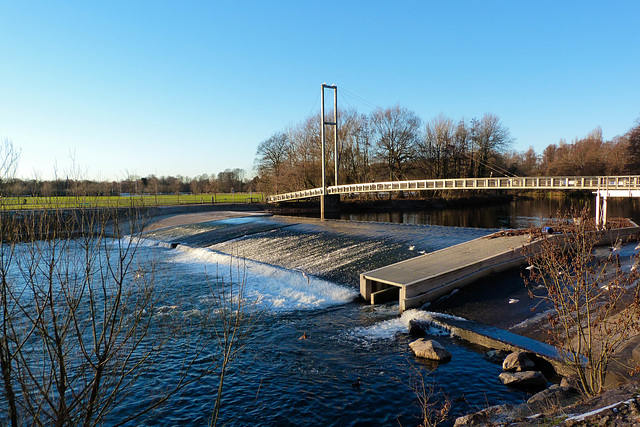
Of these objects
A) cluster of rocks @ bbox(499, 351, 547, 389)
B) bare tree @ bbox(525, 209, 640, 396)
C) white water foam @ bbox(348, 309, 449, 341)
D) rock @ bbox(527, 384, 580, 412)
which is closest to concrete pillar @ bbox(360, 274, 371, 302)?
white water foam @ bbox(348, 309, 449, 341)

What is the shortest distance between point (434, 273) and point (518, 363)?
4495 mm

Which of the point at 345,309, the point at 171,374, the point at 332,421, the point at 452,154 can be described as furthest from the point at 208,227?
the point at 452,154

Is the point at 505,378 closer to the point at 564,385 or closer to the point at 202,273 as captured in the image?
the point at 564,385

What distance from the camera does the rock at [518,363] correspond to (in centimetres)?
776

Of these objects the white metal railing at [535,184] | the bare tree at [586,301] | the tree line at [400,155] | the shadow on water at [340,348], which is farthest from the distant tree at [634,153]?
the bare tree at [586,301]

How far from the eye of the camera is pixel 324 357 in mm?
8789

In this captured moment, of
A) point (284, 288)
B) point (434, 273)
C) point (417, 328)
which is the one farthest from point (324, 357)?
point (284, 288)

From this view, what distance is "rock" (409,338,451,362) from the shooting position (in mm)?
8418

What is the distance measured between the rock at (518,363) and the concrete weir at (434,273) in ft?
11.1

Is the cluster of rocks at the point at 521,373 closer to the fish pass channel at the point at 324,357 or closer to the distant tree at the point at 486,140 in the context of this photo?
the fish pass channel at the point at 324,357

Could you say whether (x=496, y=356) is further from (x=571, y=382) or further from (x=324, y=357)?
(x=324, y=357)

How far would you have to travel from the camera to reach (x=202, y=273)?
16906 mm

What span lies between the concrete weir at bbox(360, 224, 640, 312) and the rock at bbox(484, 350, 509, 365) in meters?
2.82

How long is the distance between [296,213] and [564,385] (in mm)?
38642
